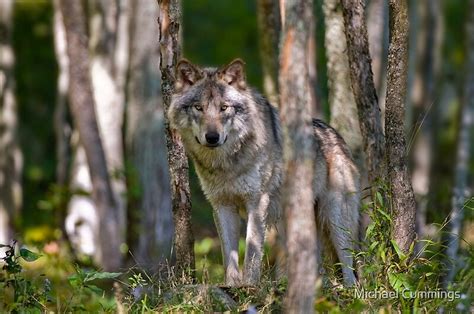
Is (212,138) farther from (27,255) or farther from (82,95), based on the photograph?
(82,95)

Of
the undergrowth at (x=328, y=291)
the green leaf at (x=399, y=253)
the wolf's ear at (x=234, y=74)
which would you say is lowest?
the undergrowth at (x=328, y=291)

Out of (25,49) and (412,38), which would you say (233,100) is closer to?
(412,38)

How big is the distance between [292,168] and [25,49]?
24.5 metres

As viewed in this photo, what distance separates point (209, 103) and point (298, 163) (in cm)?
271

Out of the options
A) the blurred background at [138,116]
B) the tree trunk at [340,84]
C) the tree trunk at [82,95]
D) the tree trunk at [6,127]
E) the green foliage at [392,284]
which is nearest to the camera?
the green foliage at [392,284]

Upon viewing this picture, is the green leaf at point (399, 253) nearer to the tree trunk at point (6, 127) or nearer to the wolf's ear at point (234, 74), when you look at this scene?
the wolf's ear at point (234, 74)

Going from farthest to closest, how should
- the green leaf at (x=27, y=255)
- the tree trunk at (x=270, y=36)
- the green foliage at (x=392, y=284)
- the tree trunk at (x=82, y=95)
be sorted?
the tree trunk at (x=82, y=95) → the tree trunk at (x=270, y=36) → the green leaf at (x=27, y=255) → the green foliage at (x=392, y=284)

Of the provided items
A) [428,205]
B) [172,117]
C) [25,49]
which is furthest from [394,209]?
[25,49]

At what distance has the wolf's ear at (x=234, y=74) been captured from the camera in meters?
8.86

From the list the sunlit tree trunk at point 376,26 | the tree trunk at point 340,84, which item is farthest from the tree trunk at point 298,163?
the sunlit tree trunk at point 376,26

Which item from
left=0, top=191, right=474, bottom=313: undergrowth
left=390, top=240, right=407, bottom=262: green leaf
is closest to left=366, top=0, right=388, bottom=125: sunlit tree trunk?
left=0, top=191, right=474, bottom=313: undergrowth

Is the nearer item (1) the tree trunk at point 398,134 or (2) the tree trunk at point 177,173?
(1) the tree trunk at point 398,134

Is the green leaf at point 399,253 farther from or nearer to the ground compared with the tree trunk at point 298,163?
nearer to the ground

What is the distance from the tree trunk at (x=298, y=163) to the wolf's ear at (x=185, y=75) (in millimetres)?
2677
